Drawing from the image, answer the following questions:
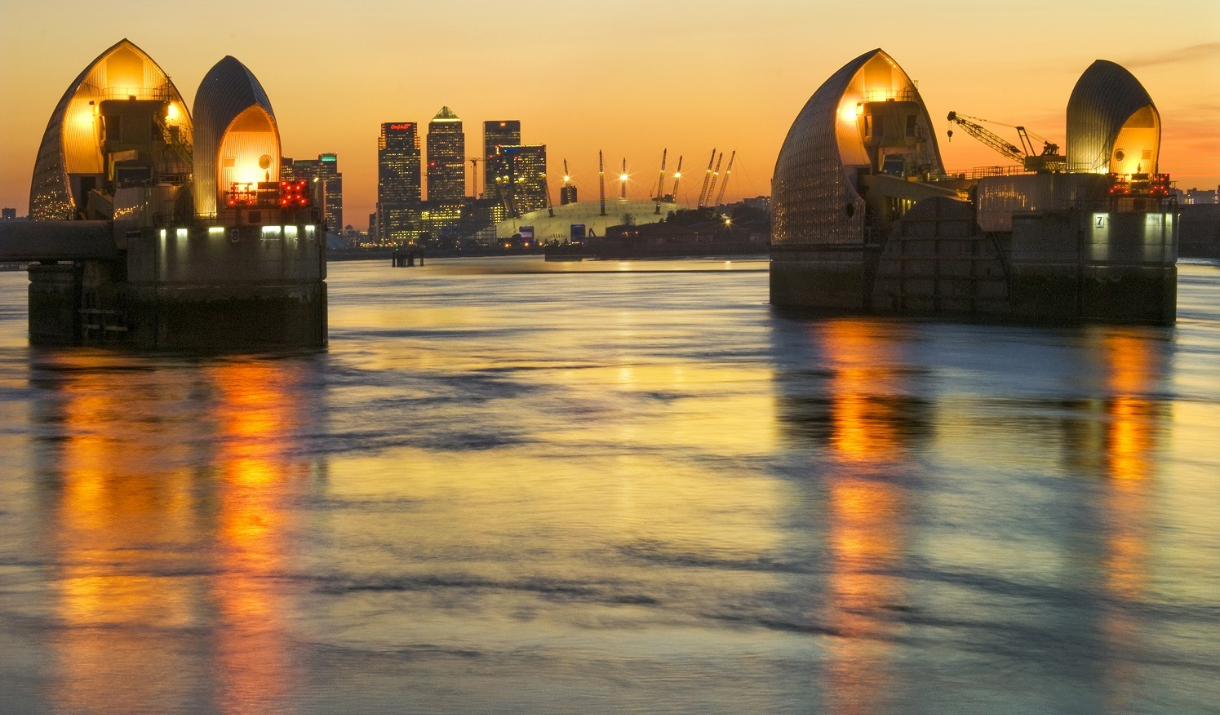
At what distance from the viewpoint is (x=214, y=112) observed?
53375 millimetres

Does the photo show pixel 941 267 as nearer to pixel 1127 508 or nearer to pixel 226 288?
pixel 226 288

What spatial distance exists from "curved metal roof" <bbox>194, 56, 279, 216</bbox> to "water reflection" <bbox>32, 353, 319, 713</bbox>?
66.6 feet

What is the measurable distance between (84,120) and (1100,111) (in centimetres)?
4709

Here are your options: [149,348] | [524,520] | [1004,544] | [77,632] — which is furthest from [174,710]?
[149,348]

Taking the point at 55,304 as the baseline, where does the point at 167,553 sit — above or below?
below

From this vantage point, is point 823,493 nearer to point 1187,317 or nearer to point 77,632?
point 77,632

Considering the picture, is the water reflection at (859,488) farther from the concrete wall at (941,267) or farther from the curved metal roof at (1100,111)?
the curved metal roof at (1100,111)

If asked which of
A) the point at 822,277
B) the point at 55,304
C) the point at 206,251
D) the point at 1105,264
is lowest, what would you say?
Answer: the point at 55,304

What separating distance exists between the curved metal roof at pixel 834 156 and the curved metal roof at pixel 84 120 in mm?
34003

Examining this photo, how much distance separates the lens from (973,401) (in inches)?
1288

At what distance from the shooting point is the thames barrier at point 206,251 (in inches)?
2005

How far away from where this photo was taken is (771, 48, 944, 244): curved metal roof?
78.9m

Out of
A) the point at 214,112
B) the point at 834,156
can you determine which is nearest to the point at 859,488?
the point at 214,112

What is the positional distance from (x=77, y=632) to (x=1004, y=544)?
9.66 metres
